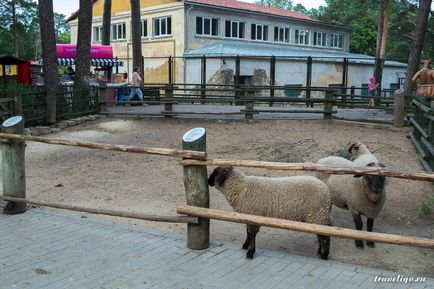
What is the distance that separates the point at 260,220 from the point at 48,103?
11.0 metres

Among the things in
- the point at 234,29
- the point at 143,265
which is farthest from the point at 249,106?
the point at 234,29

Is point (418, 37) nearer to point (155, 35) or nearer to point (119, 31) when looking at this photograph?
point (155, 35)

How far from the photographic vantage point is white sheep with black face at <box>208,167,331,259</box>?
197 inches

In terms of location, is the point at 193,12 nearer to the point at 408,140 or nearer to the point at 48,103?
the point at 48,103

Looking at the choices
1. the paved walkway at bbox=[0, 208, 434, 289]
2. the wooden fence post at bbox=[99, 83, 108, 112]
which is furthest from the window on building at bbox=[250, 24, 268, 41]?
the paved walkway at bbox=[0, 208, 434, 289]

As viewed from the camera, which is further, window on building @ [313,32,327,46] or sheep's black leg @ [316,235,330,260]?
window on building @ [313,32,327,46]

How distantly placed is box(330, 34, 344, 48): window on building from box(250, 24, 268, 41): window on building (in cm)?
999

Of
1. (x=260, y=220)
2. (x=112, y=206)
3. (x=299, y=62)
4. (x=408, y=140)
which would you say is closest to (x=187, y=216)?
(x=260, y=220)

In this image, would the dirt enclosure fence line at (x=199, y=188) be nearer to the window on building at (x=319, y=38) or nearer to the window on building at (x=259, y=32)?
the window on building at (x=259, y=32)

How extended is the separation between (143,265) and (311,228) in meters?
1.57

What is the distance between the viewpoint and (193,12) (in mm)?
33250

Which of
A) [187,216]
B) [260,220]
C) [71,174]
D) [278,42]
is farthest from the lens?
[278,42]

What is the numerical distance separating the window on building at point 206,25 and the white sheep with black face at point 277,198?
98.0 feet

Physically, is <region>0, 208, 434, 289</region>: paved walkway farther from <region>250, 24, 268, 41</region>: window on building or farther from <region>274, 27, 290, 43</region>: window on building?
<region>274, 27, 290, 43</region>: window on building
